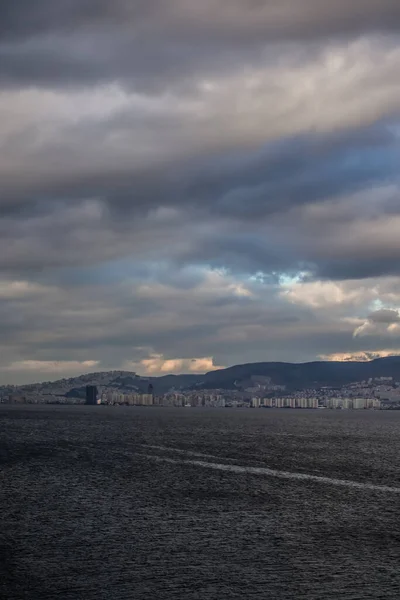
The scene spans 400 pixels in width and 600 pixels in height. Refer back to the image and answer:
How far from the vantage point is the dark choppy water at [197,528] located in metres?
44.0

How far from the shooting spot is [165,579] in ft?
148

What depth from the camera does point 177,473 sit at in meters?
97.6

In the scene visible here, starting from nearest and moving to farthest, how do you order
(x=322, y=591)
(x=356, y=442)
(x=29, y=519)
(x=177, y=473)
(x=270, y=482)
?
(x=322, y=591)
(x=29, y=519)
(x=270, y=482)
(x=177, y=473)
(x=356, y=442)

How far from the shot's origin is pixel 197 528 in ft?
200

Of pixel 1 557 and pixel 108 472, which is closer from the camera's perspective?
pixel 1 557

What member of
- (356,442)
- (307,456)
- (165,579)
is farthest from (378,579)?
(356,442)

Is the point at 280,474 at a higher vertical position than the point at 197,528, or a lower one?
higher

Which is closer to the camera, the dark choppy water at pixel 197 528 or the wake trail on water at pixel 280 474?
the dark choppy water at pixel 197 528

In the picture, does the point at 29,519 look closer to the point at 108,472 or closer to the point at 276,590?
the point at 276,590

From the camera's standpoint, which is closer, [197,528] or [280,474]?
[197,528]

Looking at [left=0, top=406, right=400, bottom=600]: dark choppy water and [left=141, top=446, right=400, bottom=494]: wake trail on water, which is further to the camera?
[left=141, top=446, right=400, bottom=494]: wake trail on water

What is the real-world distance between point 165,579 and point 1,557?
38.4 feet

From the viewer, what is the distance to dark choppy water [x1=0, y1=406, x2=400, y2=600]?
1732 inches

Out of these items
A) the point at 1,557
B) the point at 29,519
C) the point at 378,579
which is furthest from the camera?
the point at 29,519
